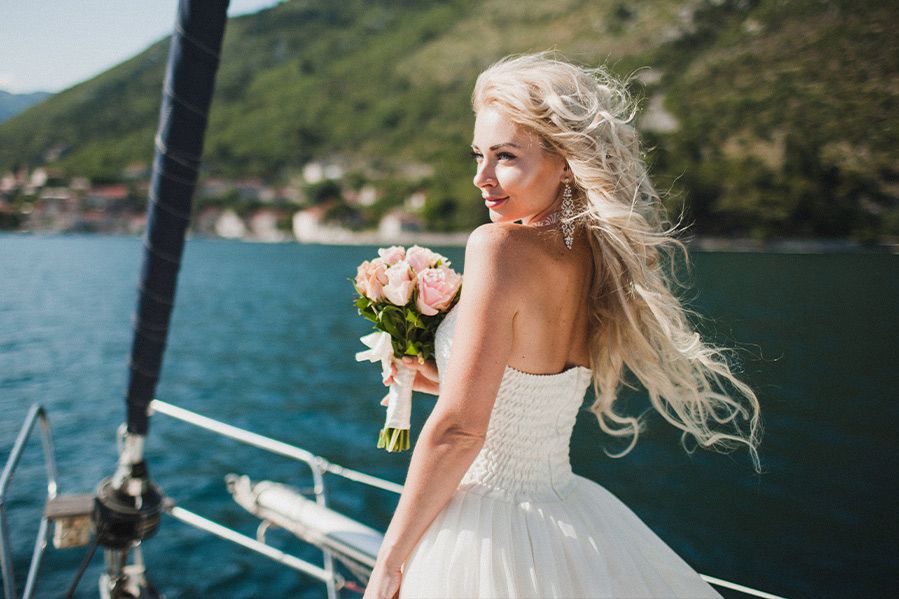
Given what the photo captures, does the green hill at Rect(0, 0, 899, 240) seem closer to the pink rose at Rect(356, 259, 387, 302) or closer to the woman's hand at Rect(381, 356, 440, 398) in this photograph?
the woman's hand at Rect(381, 356, 440, 398)

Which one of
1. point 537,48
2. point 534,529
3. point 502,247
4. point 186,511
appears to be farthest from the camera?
Answer: point 537,48

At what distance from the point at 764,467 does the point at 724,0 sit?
92279 millimetres

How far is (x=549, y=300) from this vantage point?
155cm

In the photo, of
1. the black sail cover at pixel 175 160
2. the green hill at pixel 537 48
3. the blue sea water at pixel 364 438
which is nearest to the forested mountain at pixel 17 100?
the blue sea water at pixel 364 438

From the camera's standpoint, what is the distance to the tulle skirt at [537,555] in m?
1.49

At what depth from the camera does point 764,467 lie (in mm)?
11852

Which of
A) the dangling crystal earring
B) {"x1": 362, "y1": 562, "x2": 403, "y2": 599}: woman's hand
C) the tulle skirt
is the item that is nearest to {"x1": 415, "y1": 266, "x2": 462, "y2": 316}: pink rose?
the dangling crystal earring

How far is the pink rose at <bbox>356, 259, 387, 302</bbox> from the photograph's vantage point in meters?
1.94

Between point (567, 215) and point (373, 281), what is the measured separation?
0.59 m

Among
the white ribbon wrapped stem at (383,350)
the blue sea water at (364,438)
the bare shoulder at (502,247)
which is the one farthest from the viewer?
the blue sea water at (364,438)

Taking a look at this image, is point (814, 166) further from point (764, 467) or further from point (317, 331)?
point (764, 467)

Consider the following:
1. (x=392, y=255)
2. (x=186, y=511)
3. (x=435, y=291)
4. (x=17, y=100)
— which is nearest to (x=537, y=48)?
(x=17, y=100)

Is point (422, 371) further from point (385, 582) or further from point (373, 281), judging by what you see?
point (385, 582)

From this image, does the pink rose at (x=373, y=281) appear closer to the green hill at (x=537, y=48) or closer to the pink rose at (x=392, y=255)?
the pink rose at (x=392, y=255)
